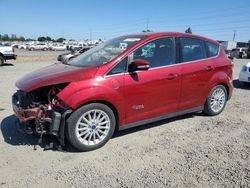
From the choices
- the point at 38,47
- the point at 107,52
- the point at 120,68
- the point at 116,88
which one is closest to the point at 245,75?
the point at 107,52

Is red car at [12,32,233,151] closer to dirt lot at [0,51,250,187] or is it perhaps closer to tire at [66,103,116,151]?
tire at [66,103,116,151]

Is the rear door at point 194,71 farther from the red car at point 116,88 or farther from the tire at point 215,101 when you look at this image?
the tire at point 215,101

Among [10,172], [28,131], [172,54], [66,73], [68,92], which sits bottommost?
[10,172]

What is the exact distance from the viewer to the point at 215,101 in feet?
17.0

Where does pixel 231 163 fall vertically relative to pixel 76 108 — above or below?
below

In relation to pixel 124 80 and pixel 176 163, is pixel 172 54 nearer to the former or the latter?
pixel 124 80

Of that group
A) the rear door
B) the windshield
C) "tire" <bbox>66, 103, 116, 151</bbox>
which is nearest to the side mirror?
the windshield

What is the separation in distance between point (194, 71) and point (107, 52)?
1663 mm

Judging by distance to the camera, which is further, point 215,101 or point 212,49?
point 215,101

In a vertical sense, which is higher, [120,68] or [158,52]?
[158,52]

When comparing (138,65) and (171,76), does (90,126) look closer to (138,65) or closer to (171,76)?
(138,65)

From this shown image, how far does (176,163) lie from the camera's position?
3.28 metres

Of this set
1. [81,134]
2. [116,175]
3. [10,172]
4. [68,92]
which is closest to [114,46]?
[68,92]

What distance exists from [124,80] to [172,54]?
3.75ft
